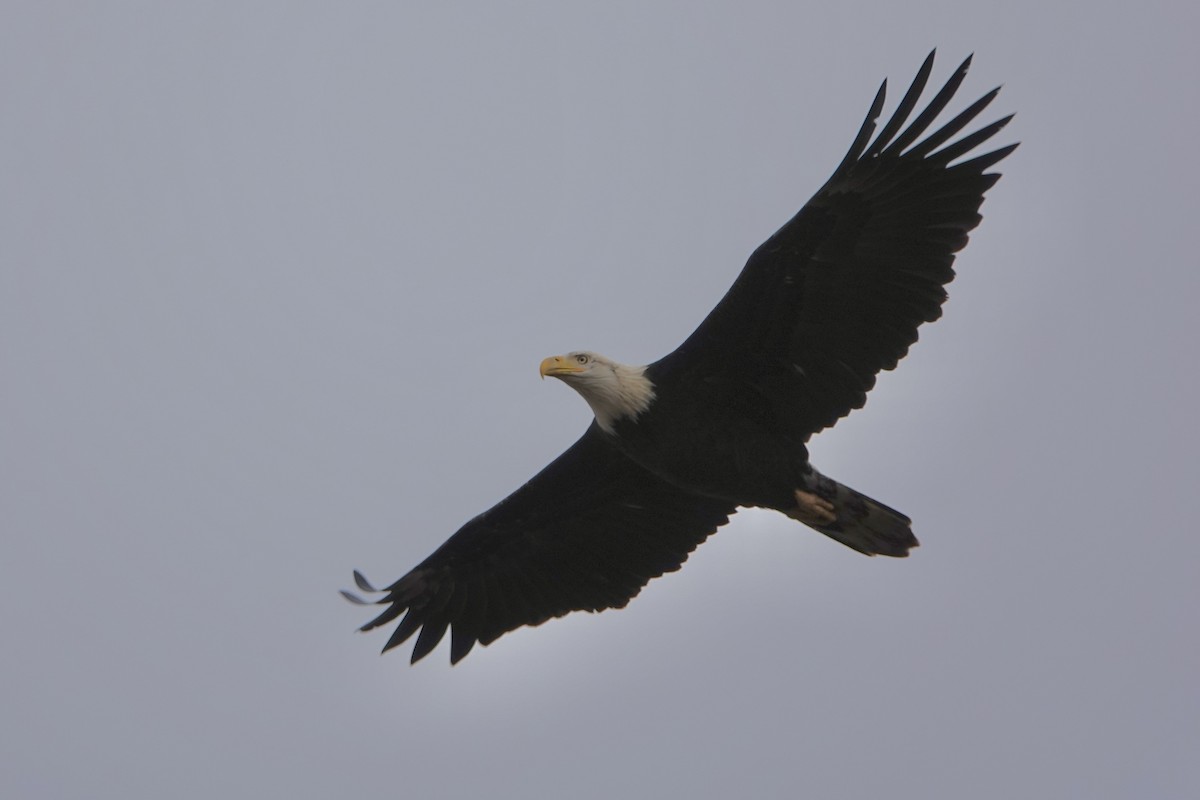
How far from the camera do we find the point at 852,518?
1414 centimetres

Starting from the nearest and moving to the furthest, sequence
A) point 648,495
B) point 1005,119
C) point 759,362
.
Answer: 1. point 1005,119
2. point 759,362
3. point 648,495

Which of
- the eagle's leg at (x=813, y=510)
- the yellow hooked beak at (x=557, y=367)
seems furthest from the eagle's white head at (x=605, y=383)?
the eagle's leg at (x=813, y=510)

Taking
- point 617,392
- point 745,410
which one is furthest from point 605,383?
point 745,410

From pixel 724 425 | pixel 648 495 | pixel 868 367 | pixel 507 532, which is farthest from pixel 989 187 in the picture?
pixel 507 532

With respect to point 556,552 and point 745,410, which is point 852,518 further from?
point 556,552

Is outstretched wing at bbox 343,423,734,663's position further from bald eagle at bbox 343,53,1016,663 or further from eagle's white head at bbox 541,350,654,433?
eagle's white head at bbox 541,350,654,433

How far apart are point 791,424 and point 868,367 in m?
0.80

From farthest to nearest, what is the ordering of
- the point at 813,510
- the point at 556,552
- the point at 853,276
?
the point at 556,552, the point at 813,510, the point at 853,276

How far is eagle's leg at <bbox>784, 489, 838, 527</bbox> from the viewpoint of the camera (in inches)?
550

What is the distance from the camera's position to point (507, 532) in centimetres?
1536

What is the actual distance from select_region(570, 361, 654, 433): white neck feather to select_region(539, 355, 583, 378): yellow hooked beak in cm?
11

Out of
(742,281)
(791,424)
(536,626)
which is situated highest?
(742,281)

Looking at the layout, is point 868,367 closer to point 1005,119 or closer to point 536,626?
point 1005,119

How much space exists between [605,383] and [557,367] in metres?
0.44
